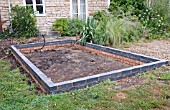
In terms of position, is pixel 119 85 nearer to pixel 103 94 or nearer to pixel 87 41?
pixel 103 94

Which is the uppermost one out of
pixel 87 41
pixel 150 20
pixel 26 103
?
pixel 150 20

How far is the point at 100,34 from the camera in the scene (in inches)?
269

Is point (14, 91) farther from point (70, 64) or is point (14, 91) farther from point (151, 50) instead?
point (151, 50)

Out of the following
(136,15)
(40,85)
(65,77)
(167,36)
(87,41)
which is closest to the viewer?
(40,85)

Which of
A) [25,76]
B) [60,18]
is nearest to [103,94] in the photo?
[25,76]

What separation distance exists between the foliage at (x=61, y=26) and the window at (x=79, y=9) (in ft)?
2.85

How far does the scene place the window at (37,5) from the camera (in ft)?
29.7

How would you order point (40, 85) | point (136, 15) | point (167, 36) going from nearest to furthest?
point (40, 85) → point (167, 36) → point (136, 15)

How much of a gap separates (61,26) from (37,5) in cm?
145

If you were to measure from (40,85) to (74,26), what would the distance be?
5774 millimetres

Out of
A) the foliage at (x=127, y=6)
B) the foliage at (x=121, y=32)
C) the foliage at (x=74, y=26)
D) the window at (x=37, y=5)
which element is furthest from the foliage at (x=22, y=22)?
the foliage at (x=127, y=6)

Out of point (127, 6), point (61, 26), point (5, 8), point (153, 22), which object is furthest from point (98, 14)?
point (5, 8)

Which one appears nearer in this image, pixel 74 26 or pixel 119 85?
pixel 119 85

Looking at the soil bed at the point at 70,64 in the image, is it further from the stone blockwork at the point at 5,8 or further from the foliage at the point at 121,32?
the stone blockwork at the point at 5,8
